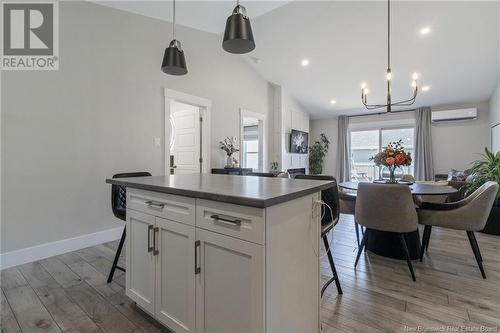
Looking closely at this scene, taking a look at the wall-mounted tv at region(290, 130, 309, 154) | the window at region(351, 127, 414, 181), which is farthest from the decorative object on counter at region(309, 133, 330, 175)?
the window at region(351, 127, 414, 181)

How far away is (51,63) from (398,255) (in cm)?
432

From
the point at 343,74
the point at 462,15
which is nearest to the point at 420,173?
the point at 343,74

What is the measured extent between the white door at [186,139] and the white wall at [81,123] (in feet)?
2.62

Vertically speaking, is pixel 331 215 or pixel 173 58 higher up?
pixel 173 58

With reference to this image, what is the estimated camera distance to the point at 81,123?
293 centimetres

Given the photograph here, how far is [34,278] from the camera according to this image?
2195 mm

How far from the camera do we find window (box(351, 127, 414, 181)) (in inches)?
283

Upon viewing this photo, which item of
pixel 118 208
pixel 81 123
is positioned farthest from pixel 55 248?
pixel 81 123

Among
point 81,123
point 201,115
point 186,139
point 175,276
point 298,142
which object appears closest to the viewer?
point 175,276

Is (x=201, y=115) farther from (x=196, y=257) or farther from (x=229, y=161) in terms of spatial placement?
(x=196, y=257)

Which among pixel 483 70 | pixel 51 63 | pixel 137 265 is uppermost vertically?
pixel 483 70

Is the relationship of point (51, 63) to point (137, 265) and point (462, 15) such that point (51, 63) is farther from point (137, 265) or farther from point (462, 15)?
point (462, 15)

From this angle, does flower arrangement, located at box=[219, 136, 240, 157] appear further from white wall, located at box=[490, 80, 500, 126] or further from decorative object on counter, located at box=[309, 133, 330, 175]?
white wall, located at box=[490, 80, 500, 126]

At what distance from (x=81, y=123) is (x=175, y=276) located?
2513 millimetres
